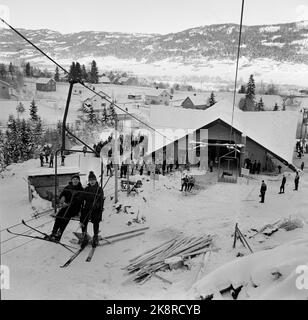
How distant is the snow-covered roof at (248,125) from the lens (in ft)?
76.1

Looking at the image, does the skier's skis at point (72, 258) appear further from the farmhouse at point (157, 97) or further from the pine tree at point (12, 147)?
the farmhouse at point (157, 97)

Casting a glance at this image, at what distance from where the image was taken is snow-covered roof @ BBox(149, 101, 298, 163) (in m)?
23.2

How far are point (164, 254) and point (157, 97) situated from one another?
8141 cm

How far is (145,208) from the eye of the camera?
44.6 feet

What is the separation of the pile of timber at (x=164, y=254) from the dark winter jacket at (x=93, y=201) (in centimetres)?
149

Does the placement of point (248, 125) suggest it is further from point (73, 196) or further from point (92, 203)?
point (73, 196)

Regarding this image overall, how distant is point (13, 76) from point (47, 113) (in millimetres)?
34173

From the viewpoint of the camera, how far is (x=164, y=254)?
8266 millimetres

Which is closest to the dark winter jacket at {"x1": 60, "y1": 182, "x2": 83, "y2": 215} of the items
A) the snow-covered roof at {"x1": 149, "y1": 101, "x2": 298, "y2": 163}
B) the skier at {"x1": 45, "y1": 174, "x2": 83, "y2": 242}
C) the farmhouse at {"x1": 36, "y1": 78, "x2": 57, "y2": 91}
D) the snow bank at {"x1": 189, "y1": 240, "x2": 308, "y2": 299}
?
the skier at {"x1": 45, "y1": 174, "x2": 83, "y2": 242}
